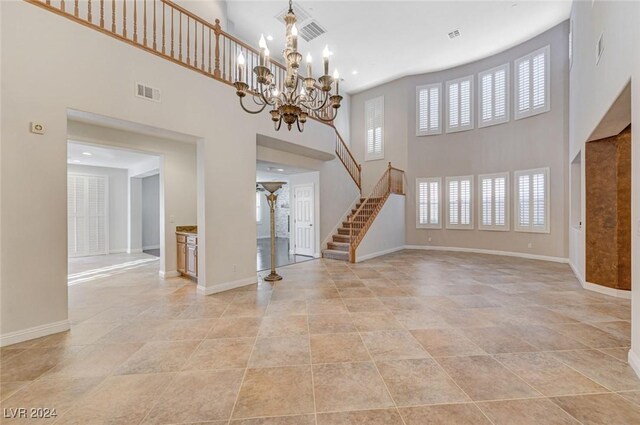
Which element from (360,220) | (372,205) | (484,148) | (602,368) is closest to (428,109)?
(484,148)

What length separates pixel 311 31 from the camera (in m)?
6.88

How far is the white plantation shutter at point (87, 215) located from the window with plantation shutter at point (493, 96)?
40.8 feet

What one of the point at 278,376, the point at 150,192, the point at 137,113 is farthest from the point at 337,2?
the point at 150,192

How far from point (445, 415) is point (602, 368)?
1.70 meters

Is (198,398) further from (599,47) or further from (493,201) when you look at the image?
(493,201)

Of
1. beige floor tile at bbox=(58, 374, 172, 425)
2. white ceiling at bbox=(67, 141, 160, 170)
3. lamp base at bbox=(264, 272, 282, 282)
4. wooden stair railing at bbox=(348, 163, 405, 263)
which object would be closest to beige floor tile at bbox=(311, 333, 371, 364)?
beige floor tile at bbox=(58, 374, 172, 425)

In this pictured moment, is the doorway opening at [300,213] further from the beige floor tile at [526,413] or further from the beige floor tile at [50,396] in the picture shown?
the beige floor tile at [526,413]

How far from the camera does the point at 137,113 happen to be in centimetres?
359

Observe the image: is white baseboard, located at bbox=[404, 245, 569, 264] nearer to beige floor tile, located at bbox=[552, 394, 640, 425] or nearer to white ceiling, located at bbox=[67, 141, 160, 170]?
beige floor tile, located at bbox=[552, 394, 640, 425]

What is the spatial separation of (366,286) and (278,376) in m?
2.90

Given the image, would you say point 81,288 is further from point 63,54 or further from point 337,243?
point 337,243

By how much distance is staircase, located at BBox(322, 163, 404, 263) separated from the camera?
731 centimetres

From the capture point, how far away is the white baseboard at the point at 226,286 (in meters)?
4.46

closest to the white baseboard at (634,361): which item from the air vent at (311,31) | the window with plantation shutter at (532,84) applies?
the window with plantation shutter at (532,84)
